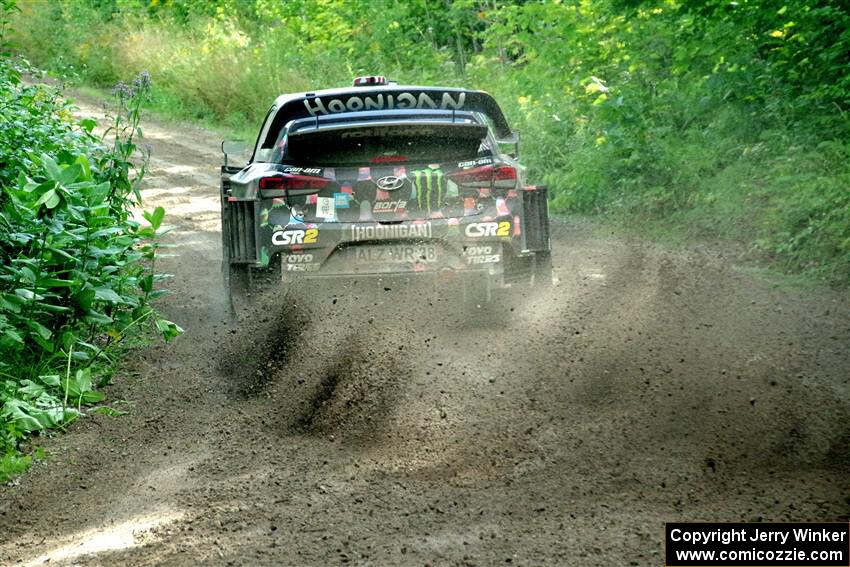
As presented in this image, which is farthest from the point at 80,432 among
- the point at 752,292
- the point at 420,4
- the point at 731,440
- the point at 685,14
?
the point at 420,4

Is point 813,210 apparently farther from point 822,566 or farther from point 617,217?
point 822,566

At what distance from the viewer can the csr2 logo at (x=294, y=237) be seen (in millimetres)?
7082

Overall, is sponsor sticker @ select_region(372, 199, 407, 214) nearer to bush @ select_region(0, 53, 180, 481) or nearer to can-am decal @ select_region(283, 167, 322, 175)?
can-am decal @ select_region(283, 167, 322, 175)

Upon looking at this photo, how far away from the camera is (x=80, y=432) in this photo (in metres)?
6.00

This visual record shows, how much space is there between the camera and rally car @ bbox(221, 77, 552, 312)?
23.2 ft

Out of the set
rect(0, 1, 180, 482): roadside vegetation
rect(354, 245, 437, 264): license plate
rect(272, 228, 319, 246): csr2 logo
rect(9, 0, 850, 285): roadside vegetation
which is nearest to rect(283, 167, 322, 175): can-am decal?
rect(272, 228, 319, 246): csr2 logo

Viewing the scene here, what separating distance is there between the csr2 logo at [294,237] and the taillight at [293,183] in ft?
0.90

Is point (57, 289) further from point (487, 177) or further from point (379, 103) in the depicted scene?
point (487, 177)

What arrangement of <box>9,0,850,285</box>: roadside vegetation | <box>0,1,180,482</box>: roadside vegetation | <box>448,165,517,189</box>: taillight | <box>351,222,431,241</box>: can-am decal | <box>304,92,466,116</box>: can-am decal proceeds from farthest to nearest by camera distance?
1. <box>9,0,850,285</box>: roadside vegetation
2. <box>304,92,466,116</box>: can-am decal
3. <box>448,165,517,189</box>: taillight
4. <box>351,222,431,241</box>: can-am decal
5. <box>0,1,180,482</box>: roadside vegetation

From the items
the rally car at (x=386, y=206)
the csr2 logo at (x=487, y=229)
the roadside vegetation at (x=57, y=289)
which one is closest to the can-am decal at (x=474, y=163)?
the rally car at (x=386, y=206)

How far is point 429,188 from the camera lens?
7.13 meters

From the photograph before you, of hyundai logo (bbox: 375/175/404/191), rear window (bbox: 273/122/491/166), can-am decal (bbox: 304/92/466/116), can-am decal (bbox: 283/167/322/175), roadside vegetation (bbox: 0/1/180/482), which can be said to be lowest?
roadside vegetation (bbox: 0/1/180/482)

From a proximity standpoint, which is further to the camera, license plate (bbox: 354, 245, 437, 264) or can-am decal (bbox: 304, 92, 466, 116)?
can-am decal (bbox: 304, 92, 466, 116)

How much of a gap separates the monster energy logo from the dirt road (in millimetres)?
691
